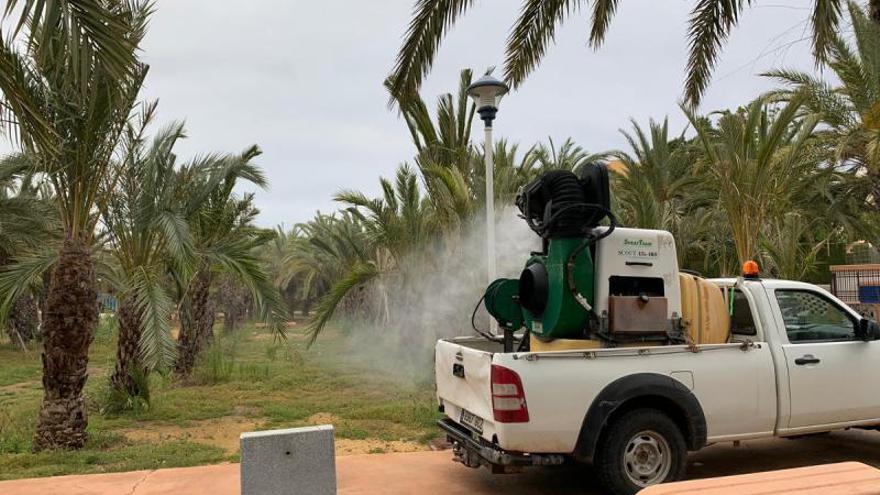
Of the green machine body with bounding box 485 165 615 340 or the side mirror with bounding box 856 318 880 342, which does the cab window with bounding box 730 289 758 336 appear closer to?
the side mirror with bounding box 856 318 880 342

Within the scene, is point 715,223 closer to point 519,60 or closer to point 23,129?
point 519,60

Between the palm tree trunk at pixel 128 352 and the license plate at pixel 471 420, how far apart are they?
777cm

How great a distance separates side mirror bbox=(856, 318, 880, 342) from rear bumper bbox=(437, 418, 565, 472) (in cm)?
332

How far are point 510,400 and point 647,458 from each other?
4.53ft

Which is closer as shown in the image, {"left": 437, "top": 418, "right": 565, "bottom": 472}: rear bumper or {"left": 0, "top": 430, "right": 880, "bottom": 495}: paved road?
{"left": 437, "top": 418, "right": 565, "bottom": 472}: rear bumper

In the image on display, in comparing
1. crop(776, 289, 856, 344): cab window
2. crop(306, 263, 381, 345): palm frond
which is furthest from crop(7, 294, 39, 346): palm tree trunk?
crop(776, 289, 856, 344): cab window

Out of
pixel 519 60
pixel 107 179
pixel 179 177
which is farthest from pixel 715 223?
pixel 107 179

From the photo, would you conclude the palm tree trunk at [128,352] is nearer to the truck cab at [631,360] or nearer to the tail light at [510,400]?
the truck cab at [631,360]

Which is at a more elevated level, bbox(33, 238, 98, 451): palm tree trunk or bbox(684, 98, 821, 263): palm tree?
bbox(684, 98, 821, 263): palm tree

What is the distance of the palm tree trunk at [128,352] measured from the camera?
1213 centimetres

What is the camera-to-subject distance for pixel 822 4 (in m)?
7.93

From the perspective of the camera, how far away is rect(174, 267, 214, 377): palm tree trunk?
16411 millimetres

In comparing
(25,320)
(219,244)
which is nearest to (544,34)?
(219,244)

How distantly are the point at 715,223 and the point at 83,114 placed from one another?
54.9 feet
